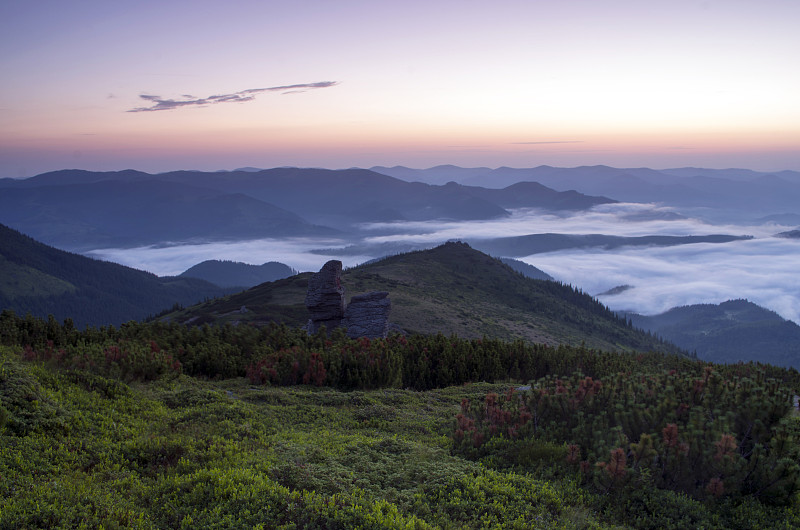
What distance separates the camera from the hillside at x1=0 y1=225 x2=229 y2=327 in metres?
148

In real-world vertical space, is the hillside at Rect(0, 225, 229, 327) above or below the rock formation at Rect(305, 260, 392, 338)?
below

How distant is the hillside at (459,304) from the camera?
4797cm

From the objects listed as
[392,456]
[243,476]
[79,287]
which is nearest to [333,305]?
[392,456]

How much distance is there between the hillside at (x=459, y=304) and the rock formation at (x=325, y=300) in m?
8.88

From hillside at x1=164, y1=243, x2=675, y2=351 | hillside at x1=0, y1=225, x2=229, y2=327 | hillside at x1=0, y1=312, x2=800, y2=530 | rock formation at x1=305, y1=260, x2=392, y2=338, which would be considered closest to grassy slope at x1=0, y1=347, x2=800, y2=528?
hillside at x1=0, y1=312, x2=800, y2=530

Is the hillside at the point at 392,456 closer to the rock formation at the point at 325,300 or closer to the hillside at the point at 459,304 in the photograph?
the rock formation at the point at 325,300

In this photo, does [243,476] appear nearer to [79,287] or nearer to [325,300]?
[325,300]

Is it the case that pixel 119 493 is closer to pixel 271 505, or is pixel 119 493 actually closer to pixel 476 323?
pixel 271 505

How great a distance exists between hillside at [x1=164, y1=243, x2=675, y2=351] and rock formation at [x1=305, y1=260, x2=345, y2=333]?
8.88 meters

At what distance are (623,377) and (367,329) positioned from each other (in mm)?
17640

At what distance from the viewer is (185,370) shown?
14.2 m

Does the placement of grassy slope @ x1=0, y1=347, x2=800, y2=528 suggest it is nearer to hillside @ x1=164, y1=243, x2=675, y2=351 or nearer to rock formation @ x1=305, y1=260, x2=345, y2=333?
rock formation @ x1=305, y1=260, x2=345, y2=333

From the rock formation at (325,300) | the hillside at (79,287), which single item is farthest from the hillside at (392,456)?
the hillside at (79,287)

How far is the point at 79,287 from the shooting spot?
165 m
